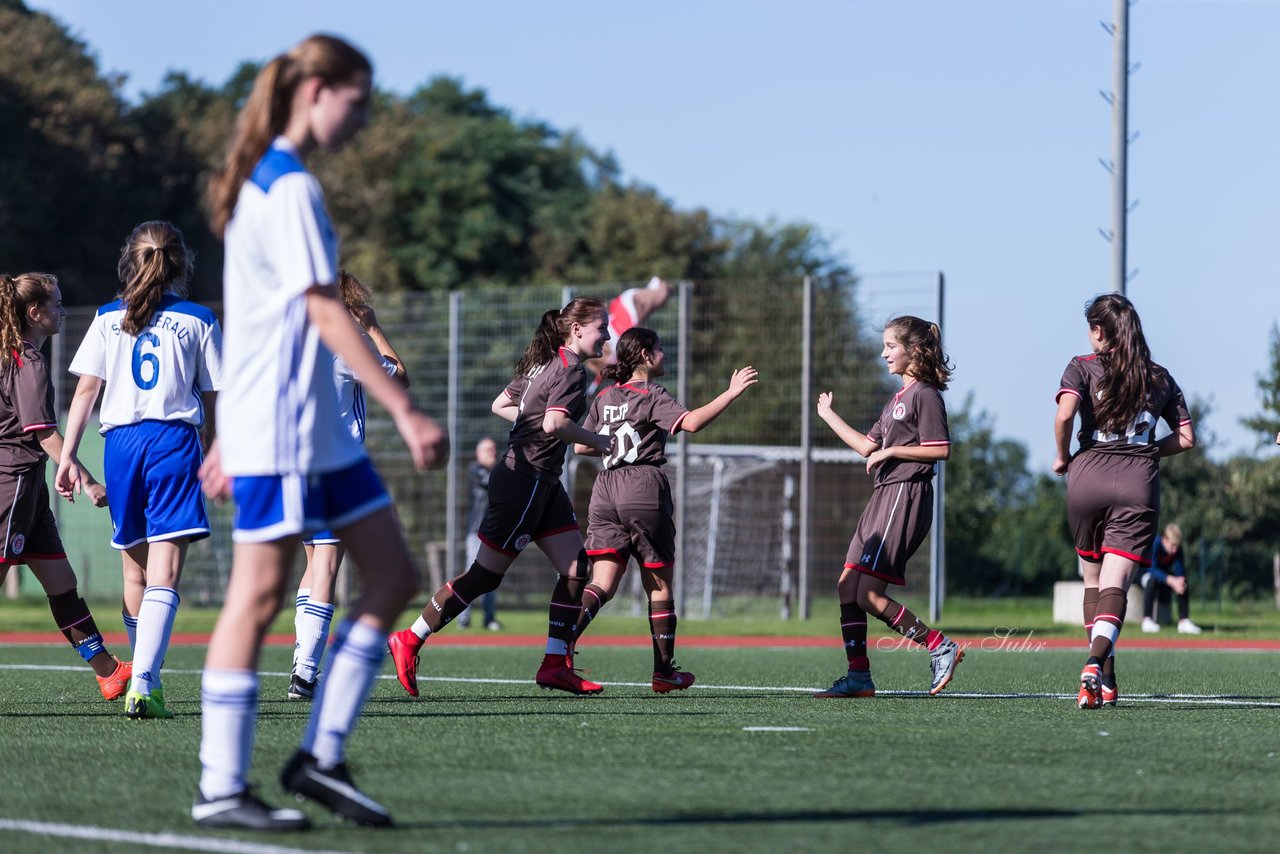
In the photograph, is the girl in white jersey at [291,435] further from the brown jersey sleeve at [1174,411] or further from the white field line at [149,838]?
the brown jersey sleeve at [1174,411]

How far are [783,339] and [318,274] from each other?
1683 cm

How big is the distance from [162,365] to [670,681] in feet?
10.5

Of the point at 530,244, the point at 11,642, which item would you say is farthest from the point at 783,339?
the point at 530,244

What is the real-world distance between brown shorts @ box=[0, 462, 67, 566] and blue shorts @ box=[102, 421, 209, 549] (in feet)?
2.83

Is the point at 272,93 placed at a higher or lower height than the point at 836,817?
higher

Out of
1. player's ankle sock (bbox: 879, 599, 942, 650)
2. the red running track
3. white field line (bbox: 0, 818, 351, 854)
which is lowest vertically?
the red running track

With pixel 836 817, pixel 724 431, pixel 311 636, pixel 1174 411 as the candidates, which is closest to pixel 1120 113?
pixel 724 431

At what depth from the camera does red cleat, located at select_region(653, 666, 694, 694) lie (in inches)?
351

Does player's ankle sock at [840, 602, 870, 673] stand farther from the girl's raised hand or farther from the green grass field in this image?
the girl's raised hand

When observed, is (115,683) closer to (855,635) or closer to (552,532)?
(552,532)

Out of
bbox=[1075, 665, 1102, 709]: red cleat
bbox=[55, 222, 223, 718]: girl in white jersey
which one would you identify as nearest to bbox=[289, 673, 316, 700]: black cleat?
bbox=[55, 222, 223, 718]: girl in white jersey

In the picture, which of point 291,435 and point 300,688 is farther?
point 300,688

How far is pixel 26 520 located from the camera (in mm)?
7930

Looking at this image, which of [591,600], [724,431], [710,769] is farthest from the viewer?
[724,431]
